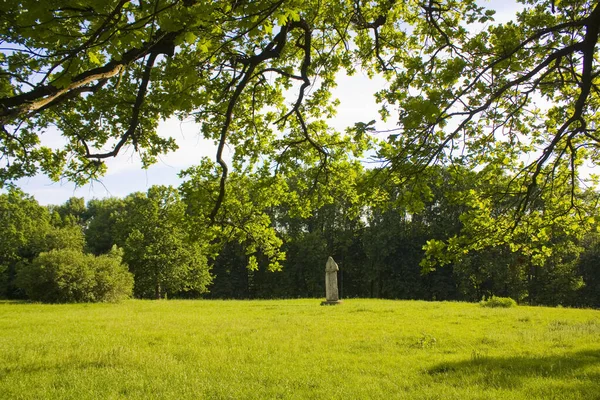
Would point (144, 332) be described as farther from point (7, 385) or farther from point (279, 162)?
point (279, 162)

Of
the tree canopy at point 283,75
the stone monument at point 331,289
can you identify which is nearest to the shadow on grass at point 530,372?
the tree canopy at point 283,75

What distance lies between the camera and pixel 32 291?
91.2ft

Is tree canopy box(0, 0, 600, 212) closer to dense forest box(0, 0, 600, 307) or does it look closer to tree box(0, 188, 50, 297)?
dense forest box(0, 0, 600, 307)

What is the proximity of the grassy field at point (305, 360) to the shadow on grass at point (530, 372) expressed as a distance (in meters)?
0.02

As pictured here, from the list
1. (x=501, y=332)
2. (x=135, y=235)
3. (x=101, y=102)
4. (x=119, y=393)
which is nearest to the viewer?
(x=119, y=393)

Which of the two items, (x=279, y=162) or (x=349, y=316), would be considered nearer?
(x=279, y=162)

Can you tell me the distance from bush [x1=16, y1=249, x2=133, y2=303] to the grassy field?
12.3m

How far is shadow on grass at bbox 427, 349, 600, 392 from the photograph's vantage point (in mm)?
6926

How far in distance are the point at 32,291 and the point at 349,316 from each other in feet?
71.9

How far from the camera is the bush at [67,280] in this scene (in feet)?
89.3

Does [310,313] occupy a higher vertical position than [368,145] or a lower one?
lower

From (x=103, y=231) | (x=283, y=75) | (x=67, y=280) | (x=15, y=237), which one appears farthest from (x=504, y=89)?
(x=103, y=231)

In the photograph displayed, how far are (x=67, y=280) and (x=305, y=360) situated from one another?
77.1 ft

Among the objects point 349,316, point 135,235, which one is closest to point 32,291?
point 135,235
